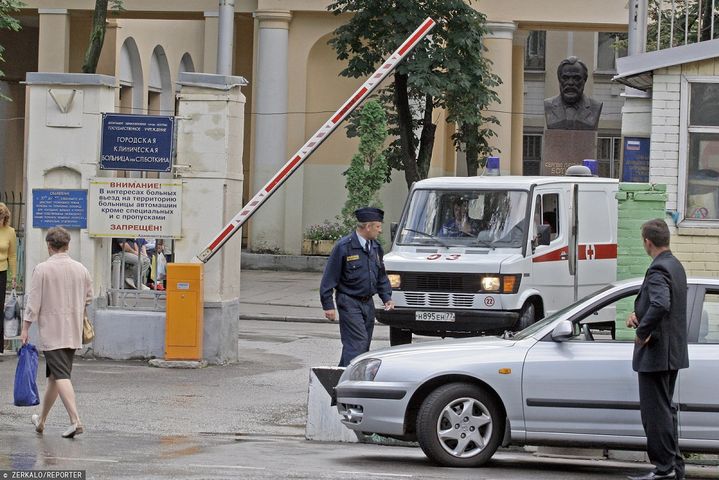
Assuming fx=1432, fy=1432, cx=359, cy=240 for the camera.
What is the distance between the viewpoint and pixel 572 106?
25344mm

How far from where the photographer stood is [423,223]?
17719mm

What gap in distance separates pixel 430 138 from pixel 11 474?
898 inches

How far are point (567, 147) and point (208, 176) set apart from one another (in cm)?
1058

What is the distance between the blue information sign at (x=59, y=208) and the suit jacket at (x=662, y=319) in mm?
8234

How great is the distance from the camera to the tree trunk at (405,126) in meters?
30.2

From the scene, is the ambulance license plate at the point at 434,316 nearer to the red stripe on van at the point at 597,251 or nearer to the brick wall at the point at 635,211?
the red stripe on van at the point at 597,251

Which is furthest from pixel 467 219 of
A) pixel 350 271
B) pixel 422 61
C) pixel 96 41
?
pixel 96 41

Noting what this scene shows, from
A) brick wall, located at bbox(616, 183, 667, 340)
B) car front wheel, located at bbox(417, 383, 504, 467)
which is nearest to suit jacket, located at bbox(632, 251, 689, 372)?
car front wheel, located at bbox(417, 383, 504, 467)

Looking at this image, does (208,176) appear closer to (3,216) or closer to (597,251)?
(3,216)

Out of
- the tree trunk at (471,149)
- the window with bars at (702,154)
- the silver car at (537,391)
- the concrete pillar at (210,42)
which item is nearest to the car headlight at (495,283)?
the window with bars at (702,154)

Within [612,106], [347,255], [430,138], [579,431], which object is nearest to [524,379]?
[579,431]

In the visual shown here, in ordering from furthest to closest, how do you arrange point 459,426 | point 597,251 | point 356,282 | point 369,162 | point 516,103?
point 516,103 < point 369,162 < point 597,251 < point 356,282 < point 459,426

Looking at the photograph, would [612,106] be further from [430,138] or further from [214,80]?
[214,80]

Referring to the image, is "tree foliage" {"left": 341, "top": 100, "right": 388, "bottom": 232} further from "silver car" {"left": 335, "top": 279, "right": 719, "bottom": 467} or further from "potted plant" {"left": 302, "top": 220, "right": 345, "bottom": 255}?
"silver car" {"left": 335, "top": 279, "right": 719, "bottom": 467}
